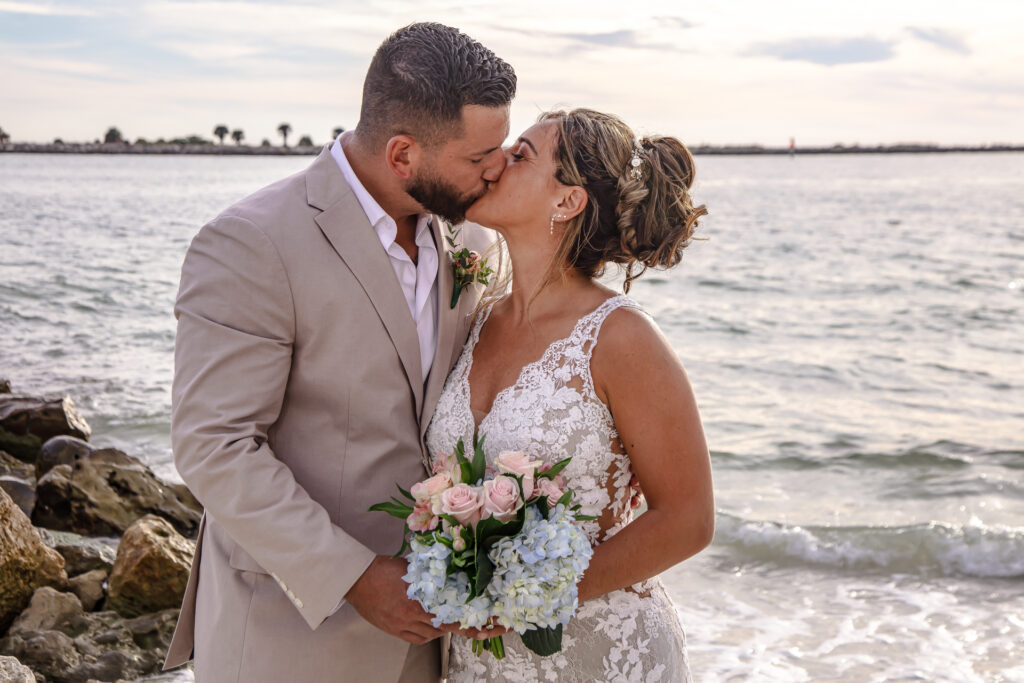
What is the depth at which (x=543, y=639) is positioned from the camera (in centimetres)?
245

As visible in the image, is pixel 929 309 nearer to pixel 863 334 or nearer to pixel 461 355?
pixel 863 334

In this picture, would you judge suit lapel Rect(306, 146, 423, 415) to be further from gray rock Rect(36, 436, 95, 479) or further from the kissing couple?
gray rock Rect(36, 436, 95, 479)

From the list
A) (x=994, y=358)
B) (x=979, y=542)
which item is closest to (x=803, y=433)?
(x=979, y=542)

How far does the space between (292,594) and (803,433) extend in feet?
26.2

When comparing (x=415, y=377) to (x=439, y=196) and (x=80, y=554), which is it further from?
(x=80, y=554)

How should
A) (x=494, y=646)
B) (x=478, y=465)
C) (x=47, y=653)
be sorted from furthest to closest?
1. (x=47, y=653)
2. (x=494, y=646)
3. (x=478, y=465)

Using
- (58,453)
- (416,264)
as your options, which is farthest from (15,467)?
(416,264)

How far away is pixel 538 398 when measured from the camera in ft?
9.40

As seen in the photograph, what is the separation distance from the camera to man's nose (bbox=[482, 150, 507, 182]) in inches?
116

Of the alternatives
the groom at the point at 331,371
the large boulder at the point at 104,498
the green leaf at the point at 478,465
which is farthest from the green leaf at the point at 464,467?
the large boulder at the point at 104,498

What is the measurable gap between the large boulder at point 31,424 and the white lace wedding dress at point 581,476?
19.9ft

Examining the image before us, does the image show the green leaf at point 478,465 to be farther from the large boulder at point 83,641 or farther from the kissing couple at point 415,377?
the large boulder at point 83,641

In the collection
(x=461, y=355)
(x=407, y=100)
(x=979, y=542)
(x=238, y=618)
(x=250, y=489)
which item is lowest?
(x=979, y=542)

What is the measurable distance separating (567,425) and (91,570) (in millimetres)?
3706
